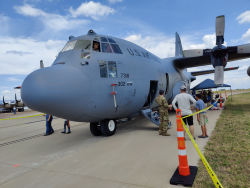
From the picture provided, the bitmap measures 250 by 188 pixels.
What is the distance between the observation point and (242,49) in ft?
38.4

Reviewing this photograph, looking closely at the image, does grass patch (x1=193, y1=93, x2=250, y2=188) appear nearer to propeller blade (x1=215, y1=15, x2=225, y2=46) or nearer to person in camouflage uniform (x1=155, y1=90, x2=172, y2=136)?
person in camouflage uniform (x1=155, y1=90, x2=172, y2=136)

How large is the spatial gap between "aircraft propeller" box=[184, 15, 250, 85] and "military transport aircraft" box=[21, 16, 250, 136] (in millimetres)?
5362

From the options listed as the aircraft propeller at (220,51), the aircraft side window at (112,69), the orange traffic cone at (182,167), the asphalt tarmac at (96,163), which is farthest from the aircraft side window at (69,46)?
the aircraft propeller at (220,51)

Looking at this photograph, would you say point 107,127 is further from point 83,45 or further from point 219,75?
point 219,75

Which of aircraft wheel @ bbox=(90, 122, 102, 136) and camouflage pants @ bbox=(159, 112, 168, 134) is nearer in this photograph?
camouflage pants @ bbox=(159, 112, 168, 134)

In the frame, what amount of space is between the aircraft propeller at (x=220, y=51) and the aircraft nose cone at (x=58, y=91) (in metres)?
9.47

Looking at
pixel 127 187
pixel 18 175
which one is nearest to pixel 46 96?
pixel 18 175

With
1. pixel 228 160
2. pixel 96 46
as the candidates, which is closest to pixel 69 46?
pixel 96 46

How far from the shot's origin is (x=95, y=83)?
19.5 feet

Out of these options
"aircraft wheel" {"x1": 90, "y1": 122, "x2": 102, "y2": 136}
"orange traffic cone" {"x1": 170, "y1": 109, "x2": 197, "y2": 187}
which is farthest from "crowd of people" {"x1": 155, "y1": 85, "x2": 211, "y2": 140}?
"aircraft wheel" {"x1": 90, "y1": 122, "x2": 102, "y2": 136}

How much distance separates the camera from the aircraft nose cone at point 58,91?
15.7ft

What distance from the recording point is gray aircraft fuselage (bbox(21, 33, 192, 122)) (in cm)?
489

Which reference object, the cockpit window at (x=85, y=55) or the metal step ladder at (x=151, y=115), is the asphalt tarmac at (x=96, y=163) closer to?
the metal step ladder at (x=151, y=115)

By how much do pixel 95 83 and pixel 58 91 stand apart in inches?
51.7
